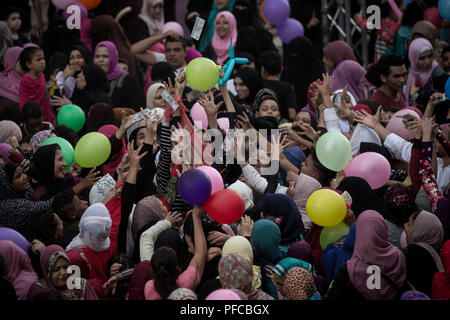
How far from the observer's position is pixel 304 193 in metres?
5.61

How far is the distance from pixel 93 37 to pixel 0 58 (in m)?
1.05


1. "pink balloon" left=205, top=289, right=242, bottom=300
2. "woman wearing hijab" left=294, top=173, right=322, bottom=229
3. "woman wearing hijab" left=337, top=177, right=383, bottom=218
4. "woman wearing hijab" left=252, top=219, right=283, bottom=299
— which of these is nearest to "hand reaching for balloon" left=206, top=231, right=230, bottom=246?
"woman wearing hijab" left=252, top=219, right=283, bottom=299

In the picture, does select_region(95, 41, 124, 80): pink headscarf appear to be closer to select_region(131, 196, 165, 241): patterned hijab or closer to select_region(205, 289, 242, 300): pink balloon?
select_region(131, 196, 165, 241): patterned hijab

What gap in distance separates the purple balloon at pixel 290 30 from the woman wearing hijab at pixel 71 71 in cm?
243

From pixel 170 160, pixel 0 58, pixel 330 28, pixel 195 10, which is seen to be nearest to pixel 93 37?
pixel 0 58

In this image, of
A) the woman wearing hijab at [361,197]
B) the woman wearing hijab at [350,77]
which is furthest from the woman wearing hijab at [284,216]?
the woman wearing hijab at [350,77]

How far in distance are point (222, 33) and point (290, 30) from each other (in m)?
0.96

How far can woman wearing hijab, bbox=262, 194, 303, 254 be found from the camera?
A: 5.00 meters

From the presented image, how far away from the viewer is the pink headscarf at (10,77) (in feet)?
25.3

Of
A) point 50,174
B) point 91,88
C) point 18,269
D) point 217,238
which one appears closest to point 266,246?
point 217,238

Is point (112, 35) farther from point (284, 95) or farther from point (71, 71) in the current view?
point (284, 95)

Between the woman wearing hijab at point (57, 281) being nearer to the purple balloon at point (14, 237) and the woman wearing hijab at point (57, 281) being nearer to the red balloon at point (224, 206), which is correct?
the purple balloon at point (14, 237)

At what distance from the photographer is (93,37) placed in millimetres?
8703

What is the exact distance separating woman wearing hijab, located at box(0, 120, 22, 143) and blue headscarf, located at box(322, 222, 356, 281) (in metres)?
2.87
